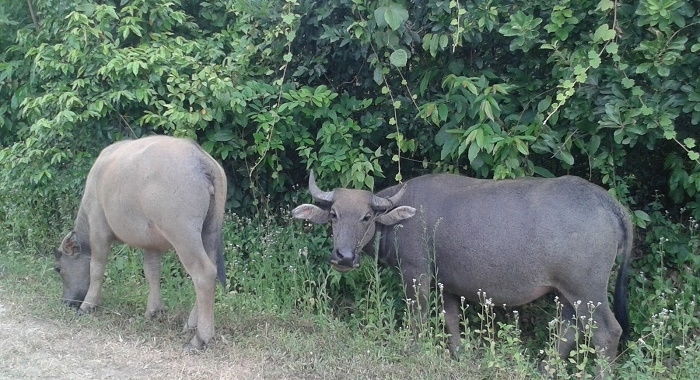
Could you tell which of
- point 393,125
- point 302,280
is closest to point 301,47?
point 393,125

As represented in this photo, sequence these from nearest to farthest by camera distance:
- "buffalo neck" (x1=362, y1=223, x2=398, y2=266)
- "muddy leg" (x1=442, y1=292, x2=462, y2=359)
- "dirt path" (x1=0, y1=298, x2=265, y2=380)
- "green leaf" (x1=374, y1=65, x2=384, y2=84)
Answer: "dirt path" (x1=0, y1=298, x2=265, y2=380), "muddy leg" (x1=442, y1=292, x2=462, y2=359), "buffalo neck" (x1=362, y1=223, x2=398, y2=266), "green leaf" (x1=374, y1=65, x2=384, y2=84)

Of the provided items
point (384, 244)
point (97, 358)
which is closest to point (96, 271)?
point (97, 358)

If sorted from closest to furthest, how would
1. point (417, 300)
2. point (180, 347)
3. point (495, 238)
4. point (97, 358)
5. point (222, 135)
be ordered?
point (97, 358)
point (180, 347)
point (495, 238)
point (417, 300)
point (222, 135)

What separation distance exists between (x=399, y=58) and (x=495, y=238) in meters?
1.72

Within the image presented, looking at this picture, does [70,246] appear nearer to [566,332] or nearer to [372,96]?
[372,96]

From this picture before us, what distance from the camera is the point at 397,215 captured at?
19.6 feet

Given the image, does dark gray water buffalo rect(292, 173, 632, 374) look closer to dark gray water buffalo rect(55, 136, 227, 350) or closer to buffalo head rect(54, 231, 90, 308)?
dark gray water buffalo rect(55, 136, 227, 350)

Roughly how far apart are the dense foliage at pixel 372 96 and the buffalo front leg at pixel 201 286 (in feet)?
5.85

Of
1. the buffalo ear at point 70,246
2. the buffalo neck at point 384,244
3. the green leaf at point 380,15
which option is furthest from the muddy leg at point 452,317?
the buffalo ear at point 70,246

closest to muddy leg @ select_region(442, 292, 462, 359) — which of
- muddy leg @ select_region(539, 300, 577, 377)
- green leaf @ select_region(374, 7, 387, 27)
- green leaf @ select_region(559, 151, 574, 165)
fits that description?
muddy leg @ select_region(539, 300, 577, 377)

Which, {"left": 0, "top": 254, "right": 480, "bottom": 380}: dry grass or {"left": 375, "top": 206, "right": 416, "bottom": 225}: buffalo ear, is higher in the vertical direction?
{"left": 375, "top": 206, "right": 416, "bottom": 225}: buffalo ear

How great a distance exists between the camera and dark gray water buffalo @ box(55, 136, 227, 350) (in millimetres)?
5332

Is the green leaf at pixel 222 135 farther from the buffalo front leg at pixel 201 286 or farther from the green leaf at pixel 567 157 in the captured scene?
the green leaf at pixel 567 157

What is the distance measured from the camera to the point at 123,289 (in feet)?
21.8
